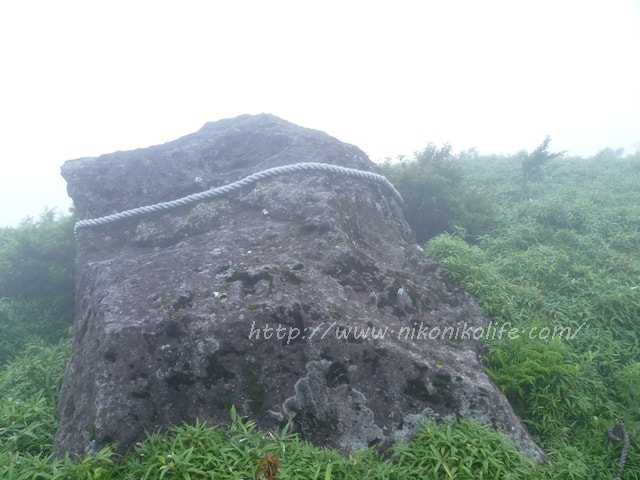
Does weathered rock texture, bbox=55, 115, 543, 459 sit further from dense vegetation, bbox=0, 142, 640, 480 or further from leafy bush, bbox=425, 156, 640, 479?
leafy bush, bbox=425, 156, 640, 479

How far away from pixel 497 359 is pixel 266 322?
238 centimetres

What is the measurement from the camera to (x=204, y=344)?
3.40 meters

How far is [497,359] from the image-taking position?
409 cm

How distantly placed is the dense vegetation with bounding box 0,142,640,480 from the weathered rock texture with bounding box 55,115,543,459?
0.23 meters

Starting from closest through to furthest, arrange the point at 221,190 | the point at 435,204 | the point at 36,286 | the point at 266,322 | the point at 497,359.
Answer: the point at 266,322 → the point at 497,359 → the point at 221,190 → the point at 36,286 → the point at 435,204

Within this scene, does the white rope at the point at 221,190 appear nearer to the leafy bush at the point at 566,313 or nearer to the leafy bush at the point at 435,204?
the leafy bush at the point at 435,204

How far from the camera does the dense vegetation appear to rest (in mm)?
2834

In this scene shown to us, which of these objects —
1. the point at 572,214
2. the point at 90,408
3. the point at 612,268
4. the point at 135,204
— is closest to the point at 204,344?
the point at 90,408

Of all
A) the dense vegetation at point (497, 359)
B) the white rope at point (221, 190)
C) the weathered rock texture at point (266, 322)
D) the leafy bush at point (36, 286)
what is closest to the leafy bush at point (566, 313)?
the dense vegetation at point (497, 359)

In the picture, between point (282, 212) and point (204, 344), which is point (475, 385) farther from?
point (282, 212)

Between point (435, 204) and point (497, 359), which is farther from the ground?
point (435, 204)

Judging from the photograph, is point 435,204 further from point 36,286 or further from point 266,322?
point 36,286

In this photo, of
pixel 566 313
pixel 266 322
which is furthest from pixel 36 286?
pixel 566 313

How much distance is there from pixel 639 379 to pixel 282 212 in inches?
166
